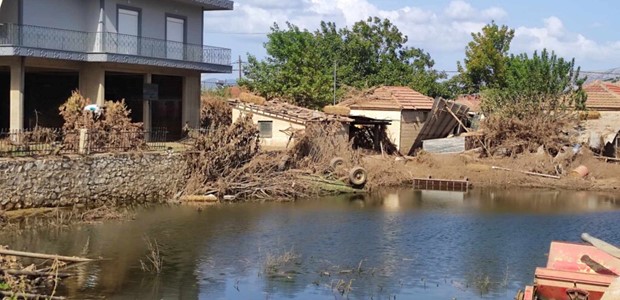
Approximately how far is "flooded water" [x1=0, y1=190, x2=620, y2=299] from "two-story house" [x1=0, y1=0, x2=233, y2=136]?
7764 millimetres

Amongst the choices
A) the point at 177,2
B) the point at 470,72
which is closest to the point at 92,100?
the point at 177,2

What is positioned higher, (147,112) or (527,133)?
(147,112)

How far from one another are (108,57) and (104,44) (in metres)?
0.70

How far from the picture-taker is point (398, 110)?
1822 inches

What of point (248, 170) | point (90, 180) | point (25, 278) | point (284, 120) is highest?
point (284, 120)

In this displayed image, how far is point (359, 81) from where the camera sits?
58.5 meters

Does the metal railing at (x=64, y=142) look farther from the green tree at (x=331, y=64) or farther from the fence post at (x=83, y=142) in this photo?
the green tree at (x=331, y=64)

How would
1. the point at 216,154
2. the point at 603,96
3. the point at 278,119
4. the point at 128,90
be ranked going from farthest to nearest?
1. the point at 603,96
2. the point at 278,119
3. the point at 128,90
4. the point at 216,154

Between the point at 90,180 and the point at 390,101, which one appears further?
the point at 390,101

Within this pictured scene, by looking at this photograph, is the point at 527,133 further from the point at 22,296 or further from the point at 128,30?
the point at 22,296

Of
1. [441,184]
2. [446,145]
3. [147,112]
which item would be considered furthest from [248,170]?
[446,145]

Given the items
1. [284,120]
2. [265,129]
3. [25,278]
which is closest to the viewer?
[25,278]

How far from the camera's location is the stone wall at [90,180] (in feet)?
87.0

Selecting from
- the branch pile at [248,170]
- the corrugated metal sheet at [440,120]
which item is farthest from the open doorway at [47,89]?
the corrugated metal sheet at [440,120]
